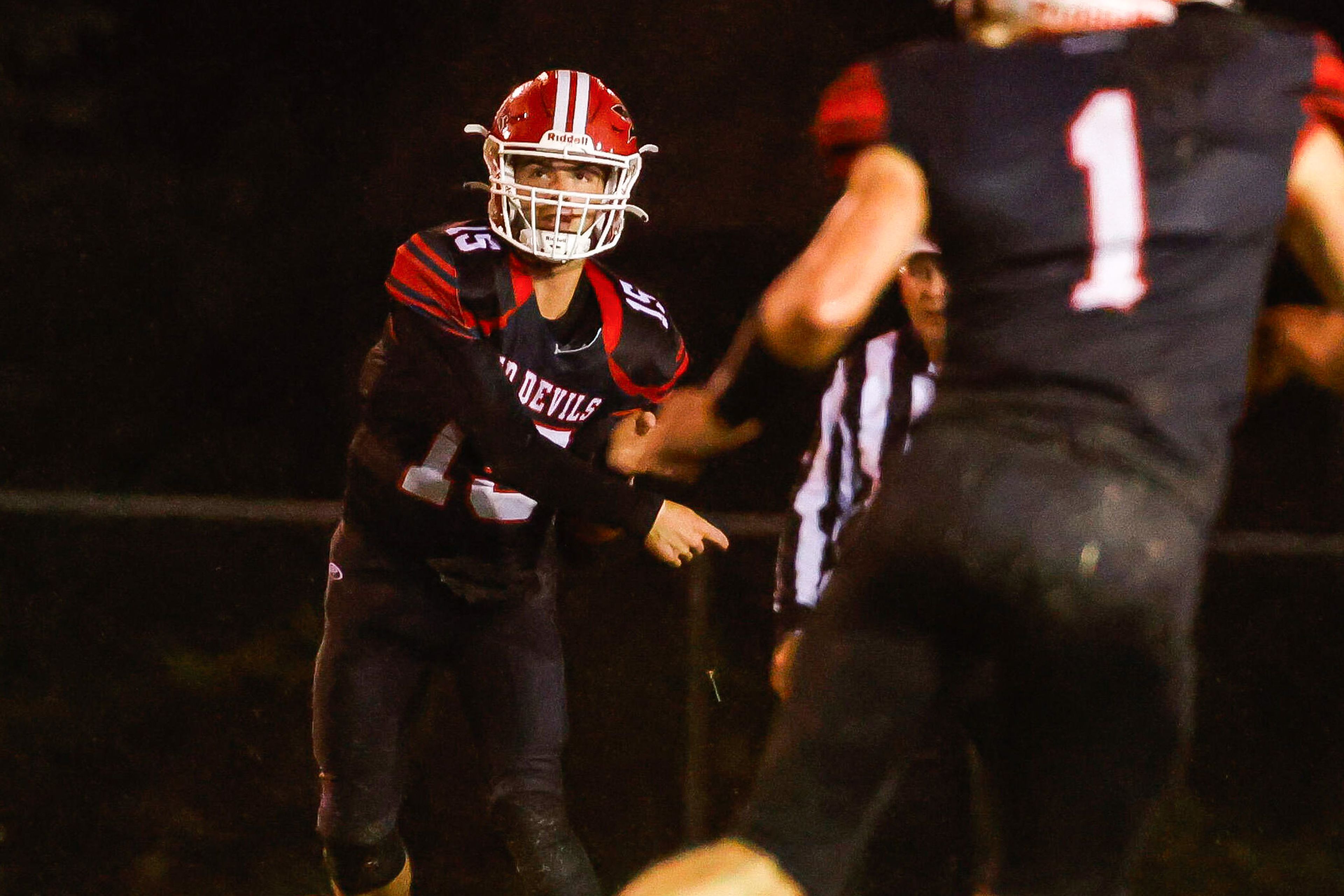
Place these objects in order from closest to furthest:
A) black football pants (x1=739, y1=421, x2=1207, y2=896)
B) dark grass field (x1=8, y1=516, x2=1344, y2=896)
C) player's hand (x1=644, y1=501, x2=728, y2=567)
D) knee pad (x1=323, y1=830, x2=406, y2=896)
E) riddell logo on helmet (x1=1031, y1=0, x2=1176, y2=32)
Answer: black football pants (x1=739, y1=421, x2=1207, y2=896)
riddell logo on helmet (x1=1031, y1=0, x2=1176, y2=32)
player's hand (x1=644, y1=501, x2=728, y2=567)
knee pad (x1=323, y1=830, x2=406, y2=896)
dark grass field (x1=8, y1=516, x2=1344, y2=896)

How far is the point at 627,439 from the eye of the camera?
7.84ft

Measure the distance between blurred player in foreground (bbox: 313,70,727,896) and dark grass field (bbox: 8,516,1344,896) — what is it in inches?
24.0

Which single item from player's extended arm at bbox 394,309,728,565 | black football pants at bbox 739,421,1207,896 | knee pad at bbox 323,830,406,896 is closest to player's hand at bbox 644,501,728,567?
player's extended arm at bbox 394,309,728,565

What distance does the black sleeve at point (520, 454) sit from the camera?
7.58ft

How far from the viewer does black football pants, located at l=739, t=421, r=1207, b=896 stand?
130cm

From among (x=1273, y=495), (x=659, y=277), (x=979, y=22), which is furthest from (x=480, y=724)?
(x=1273, y=495)

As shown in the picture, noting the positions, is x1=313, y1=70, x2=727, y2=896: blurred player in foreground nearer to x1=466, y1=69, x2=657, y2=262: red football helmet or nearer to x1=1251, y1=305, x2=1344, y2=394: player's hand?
x1=466, y1=69, x2=657, y2=262: red football helmet

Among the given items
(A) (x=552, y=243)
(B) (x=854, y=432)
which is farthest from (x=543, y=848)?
(A) (x=552, y=243)

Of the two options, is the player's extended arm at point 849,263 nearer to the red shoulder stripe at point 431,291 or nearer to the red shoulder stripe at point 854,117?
the red shoulder stripe at point 854,117

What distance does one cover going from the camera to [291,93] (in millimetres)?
3113

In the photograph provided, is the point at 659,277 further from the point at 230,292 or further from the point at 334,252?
the point at 230,292

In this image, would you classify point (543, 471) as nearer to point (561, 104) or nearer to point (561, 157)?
point (561, 157)

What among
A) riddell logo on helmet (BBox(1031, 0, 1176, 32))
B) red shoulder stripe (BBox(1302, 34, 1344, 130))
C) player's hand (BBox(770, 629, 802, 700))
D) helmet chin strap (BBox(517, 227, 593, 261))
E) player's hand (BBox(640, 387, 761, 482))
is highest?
riddell logo on helmet (BBox(1031, 0, 1176, 32))

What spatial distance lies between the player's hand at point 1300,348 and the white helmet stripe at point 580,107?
4.23ft
